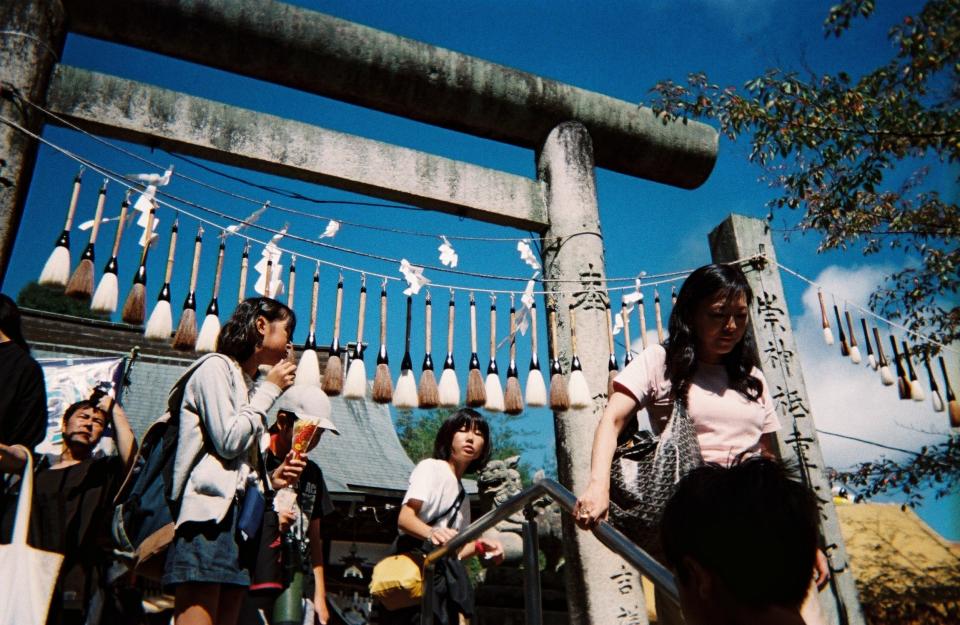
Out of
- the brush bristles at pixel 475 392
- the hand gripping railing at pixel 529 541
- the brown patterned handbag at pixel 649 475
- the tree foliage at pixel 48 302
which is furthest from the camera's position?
the tree foliage at pixel 48 302

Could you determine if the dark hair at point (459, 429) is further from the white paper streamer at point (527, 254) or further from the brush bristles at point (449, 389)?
the white paper streamer at point (527, 254)

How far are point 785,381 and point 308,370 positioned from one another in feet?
11.2

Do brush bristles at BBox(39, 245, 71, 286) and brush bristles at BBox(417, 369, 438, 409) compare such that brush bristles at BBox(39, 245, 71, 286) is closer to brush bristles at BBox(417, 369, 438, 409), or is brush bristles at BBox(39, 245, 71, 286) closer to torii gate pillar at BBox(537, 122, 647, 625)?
brush bristles at BBox(417, 369, 438, 409)

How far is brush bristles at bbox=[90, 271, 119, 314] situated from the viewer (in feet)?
12.8

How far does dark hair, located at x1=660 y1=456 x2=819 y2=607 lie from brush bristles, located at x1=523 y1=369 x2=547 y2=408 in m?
3.55

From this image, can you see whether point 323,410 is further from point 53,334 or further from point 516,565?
point 53,334

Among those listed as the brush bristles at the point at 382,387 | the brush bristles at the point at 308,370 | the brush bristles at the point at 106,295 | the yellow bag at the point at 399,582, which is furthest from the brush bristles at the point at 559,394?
A: the brush bristles at the point at 106,295

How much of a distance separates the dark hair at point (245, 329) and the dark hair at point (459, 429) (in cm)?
116

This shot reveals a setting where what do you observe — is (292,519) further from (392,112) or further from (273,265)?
(392,112)

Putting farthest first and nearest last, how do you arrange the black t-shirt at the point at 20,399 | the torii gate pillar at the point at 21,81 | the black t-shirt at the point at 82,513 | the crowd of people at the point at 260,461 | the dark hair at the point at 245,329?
1. the torii gate pillar at the point at 21,81
2. the black t-shirt at the point at 82,513
3. the dark hair at the point at 245,329
4. the black t-shirt at the point at 20,399
5. the crowd of people at the point at 260,461

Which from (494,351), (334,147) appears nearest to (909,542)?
(494,351)

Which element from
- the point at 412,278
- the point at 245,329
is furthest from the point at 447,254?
the point at 245,329

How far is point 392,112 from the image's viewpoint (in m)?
5.20

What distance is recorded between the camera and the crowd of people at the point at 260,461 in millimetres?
2229
